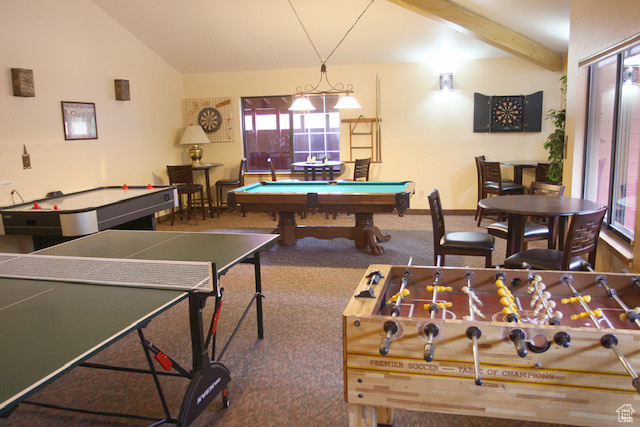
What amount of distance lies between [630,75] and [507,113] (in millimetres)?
3623

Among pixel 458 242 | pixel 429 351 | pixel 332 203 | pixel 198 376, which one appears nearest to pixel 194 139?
pixel 332 203

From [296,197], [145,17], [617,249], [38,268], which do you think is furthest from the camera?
[145,17]

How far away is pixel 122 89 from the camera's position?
6.51 m

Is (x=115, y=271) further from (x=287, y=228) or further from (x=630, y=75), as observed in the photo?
(x=630, y=75)

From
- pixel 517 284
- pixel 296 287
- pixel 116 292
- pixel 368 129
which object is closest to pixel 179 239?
pixel 116 292

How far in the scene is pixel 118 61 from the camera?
6.61m

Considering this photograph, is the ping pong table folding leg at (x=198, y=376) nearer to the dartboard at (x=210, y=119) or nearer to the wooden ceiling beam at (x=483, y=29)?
the wooden ceiling beam at (x=483, y=29)

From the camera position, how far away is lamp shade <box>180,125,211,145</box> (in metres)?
7.80

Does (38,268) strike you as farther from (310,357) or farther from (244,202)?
(244,202)

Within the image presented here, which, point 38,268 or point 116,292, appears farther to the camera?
point 38,268

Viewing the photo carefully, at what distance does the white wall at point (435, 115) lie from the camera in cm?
718

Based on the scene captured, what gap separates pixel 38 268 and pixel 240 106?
6144 millimetres

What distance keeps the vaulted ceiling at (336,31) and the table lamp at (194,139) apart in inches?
41.4

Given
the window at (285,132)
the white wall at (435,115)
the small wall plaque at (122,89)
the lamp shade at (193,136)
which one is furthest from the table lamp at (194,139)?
the small wall plaque at (122,89)
